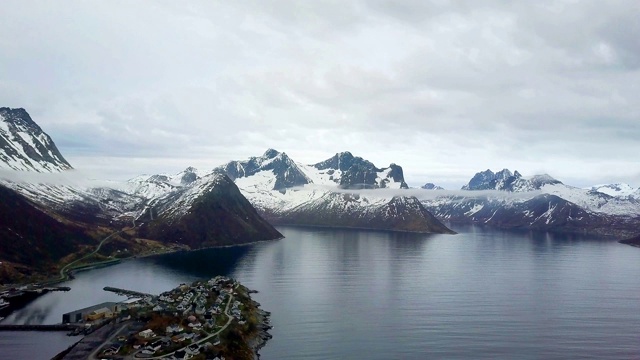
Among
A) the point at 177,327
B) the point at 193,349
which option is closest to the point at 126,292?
→ the point at 177,327

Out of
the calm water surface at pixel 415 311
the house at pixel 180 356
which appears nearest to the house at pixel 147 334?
the house at pixel 180 356

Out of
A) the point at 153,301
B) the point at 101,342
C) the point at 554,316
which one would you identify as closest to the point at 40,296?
the point at 153,301

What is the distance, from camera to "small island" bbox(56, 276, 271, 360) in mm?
87250

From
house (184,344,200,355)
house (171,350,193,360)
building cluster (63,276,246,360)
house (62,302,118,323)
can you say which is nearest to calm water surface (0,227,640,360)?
house (62,302,118,323)

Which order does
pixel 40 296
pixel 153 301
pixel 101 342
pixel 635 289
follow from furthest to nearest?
pixel 635 289 → pixel 40 296 → pixel 153 301 → pixel 101 342

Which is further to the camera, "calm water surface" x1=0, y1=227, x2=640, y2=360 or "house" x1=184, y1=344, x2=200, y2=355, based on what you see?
"calm water surface" x1=0, y1=227, x2=640, y2=360

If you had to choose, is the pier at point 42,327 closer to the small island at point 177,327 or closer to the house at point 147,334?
the small island at point 177,327

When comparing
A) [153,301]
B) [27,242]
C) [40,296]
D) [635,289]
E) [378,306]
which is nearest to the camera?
[153,301]

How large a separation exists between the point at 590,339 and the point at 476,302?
36.7 metres

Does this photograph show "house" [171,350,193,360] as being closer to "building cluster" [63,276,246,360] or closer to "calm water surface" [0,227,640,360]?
"building cluster" [63,276,246,360]

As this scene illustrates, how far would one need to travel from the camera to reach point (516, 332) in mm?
106688

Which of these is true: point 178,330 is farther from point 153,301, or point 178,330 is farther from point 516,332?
point 516,332

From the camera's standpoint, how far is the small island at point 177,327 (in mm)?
87250

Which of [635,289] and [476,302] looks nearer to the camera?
[476,302]
